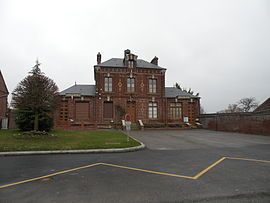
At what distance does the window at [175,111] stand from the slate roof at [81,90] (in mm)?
10663

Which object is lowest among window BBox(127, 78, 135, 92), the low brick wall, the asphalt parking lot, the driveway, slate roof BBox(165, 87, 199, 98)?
the asphalt parking lot

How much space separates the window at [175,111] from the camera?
103 ft

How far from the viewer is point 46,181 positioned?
19.0ft

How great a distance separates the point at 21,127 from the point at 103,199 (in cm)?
1764

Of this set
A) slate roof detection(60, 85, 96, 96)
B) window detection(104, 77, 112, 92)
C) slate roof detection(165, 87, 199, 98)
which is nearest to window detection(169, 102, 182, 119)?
slate roof detection(165, 87, 199, 98)

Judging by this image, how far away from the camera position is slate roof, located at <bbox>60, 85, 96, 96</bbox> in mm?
29172

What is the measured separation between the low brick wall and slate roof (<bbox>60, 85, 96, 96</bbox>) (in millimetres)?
15614

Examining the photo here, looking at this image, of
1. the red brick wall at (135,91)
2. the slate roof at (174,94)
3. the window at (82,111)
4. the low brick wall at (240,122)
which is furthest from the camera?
the slate roof at (174,94)

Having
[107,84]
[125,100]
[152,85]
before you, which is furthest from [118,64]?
[152,85]

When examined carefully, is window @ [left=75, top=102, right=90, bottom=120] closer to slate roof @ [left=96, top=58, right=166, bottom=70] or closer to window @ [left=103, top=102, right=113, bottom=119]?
window @ [left=103, top=102, right=113, bottom=119]

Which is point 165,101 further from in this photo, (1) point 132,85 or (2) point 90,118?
(2) point 90,118

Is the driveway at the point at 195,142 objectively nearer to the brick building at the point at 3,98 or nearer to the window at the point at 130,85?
the window at the point at 130,85

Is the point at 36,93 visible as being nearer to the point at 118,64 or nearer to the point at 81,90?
the point at 81,90

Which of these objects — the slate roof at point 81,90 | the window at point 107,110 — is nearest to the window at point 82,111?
Answer: the slate roof at point 81,90
